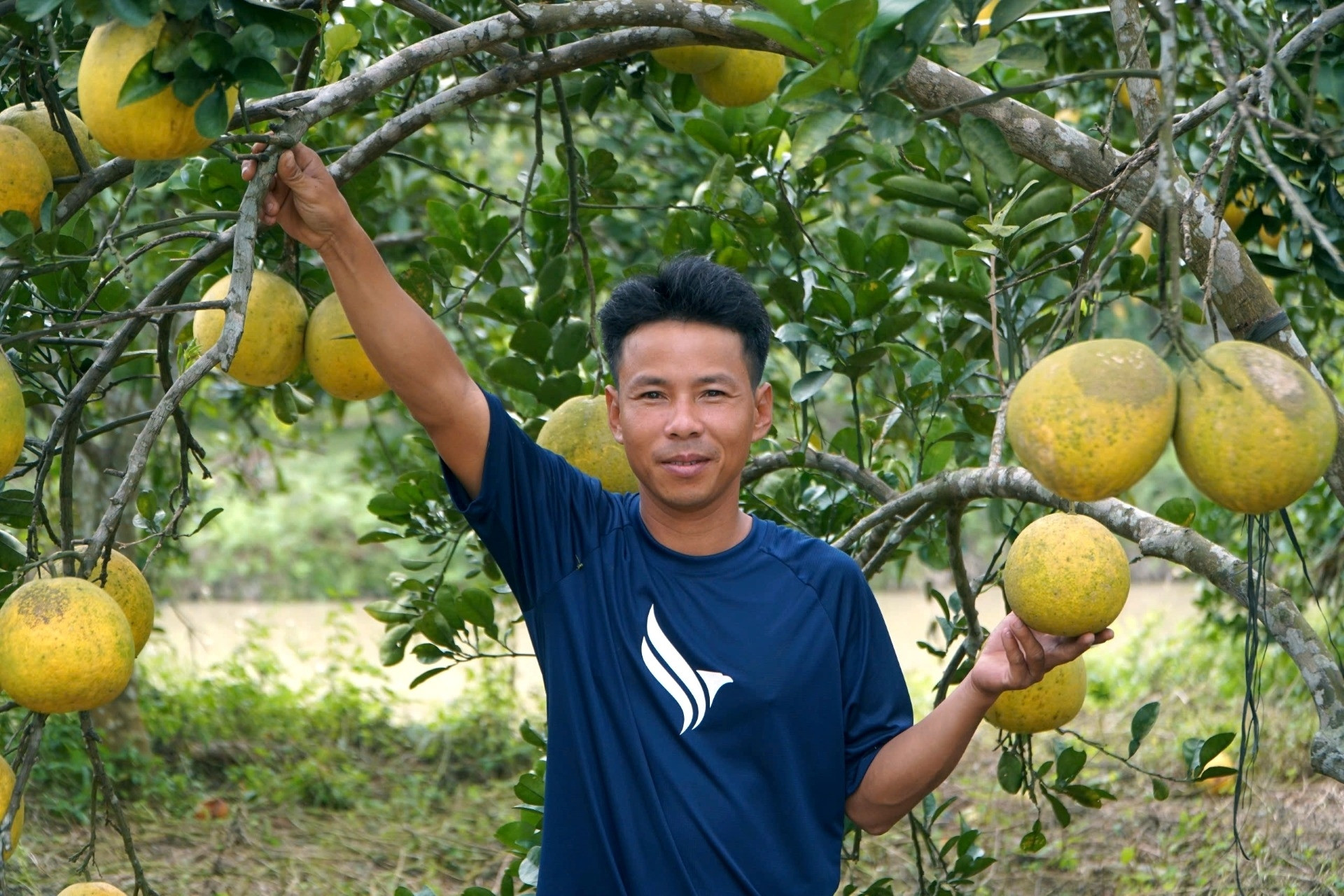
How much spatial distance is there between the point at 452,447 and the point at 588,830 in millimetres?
501

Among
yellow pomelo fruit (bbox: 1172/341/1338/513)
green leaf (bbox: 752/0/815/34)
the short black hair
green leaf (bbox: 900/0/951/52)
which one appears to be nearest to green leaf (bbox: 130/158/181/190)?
the short black hair

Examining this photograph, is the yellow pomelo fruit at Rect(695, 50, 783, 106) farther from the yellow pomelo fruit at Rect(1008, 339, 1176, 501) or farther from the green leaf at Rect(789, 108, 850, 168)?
the yellow pomelo fruit at Rect(1008, 339, 1176, 501)

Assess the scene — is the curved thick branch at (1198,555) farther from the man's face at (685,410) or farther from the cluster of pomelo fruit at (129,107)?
the cluster of pomelo fruit at (129,107)

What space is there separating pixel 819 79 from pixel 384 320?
2.19 ft

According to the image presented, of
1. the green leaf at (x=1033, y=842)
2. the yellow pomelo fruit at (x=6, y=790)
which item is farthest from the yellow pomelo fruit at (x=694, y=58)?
the green leaf at (x=1033, y=842)

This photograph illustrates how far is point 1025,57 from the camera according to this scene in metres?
1.26

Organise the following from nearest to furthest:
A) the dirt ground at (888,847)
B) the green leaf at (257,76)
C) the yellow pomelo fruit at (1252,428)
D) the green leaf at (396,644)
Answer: the yellow pomelo fruit at (1252,428) < the green leaf at (257,76) < the green leaf at (396,644) < the dirt ground at (888,847)

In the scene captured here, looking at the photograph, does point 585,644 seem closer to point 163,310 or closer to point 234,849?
point 163,310

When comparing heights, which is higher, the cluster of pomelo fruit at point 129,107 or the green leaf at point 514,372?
the green leaf at point 514,372

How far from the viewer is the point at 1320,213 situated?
192 centimetres

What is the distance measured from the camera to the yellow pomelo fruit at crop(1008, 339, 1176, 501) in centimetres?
100

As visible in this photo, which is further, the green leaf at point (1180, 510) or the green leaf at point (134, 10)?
the green leaf at point (1180, 510)

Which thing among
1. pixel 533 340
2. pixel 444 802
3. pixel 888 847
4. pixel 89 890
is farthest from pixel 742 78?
pixel 444 802

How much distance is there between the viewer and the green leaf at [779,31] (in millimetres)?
1096
